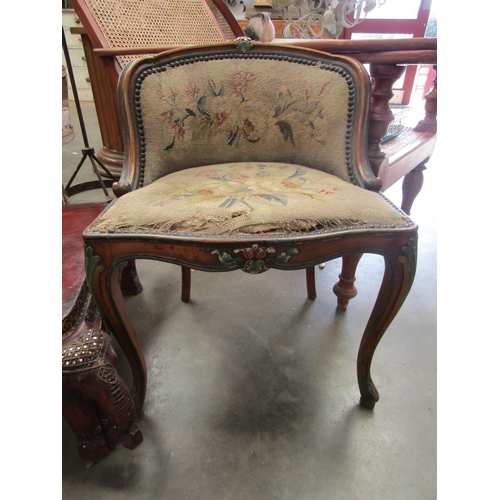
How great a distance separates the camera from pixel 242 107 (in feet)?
3.07

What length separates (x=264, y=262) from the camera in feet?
2.10

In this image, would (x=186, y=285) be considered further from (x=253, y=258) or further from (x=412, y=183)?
(x=412, y=183)

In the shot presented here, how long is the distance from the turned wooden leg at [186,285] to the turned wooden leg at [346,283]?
1.91 feet

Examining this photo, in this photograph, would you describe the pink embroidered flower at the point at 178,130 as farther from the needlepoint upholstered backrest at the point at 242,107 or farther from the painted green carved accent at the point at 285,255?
the painted green carved accent at the point at 285,255

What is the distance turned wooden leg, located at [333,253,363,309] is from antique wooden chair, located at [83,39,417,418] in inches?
14.3

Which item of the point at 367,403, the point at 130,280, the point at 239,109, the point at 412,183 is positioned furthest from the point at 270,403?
the point at 412,183

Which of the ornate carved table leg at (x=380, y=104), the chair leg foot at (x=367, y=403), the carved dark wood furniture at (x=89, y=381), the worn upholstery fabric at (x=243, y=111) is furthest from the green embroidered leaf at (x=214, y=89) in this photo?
the chair leg foot at (x=367, y=403)

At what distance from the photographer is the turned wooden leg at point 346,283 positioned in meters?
1.17

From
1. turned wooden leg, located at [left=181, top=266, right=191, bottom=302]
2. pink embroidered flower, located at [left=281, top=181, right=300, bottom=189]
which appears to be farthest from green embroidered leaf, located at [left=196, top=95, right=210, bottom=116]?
turned wooden leg, located at [left=181, top=266, right=191, bottom=302]

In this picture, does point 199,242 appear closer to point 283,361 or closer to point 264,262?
point 264,262

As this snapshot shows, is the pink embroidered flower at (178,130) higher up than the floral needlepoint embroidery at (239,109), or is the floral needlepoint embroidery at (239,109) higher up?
the floral needlepoint embroidery at (239,109)

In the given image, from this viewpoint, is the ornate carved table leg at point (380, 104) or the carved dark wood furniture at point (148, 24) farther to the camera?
the carved dark wood furniture at point (148, 24)

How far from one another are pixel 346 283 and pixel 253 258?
70 centimetres

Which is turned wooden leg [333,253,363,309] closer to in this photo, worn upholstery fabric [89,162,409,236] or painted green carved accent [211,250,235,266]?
worn upholstery fabric [89,162,409,236]
